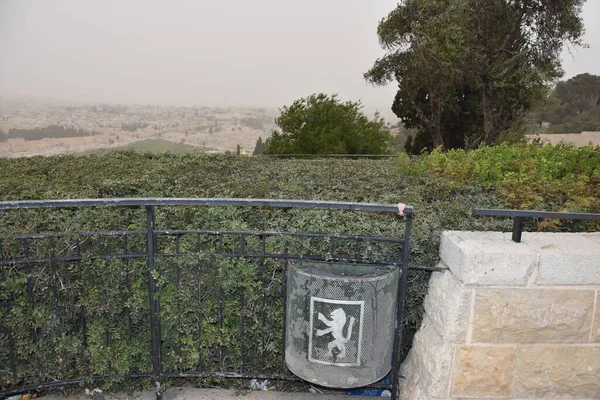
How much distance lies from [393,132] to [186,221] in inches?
1198

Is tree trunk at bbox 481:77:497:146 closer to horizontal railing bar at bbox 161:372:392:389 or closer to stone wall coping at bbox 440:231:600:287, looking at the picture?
stone wall coping at bbox 440:231:600:287

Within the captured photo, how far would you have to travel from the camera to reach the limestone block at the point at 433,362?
92.8 inches

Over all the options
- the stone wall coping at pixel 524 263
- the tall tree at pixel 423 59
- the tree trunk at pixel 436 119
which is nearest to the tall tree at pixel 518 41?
the tall tree at pixel 423 59

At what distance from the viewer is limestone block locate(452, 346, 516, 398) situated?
2.35m

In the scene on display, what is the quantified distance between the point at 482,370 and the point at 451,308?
1.36 ft

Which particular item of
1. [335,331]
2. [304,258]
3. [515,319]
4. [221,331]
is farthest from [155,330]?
[515,319]

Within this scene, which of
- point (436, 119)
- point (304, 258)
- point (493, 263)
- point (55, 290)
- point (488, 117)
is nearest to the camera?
point (493, 263)

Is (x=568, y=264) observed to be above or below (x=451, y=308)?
above

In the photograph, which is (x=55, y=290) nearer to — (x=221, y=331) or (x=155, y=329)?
(x=155, y=329)

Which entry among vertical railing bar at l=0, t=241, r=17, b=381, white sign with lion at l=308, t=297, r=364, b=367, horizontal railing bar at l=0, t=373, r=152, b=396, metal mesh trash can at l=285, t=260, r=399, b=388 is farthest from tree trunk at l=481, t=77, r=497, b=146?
vertical railing bar at l=0, t=241, r=17, b=381

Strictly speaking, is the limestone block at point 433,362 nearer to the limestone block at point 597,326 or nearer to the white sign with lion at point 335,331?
the white sign with lion at point 335,331

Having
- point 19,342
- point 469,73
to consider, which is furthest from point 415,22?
point 19,342

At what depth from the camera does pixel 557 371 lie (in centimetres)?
242

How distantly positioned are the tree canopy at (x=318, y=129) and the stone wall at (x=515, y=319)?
21424 millimetres
